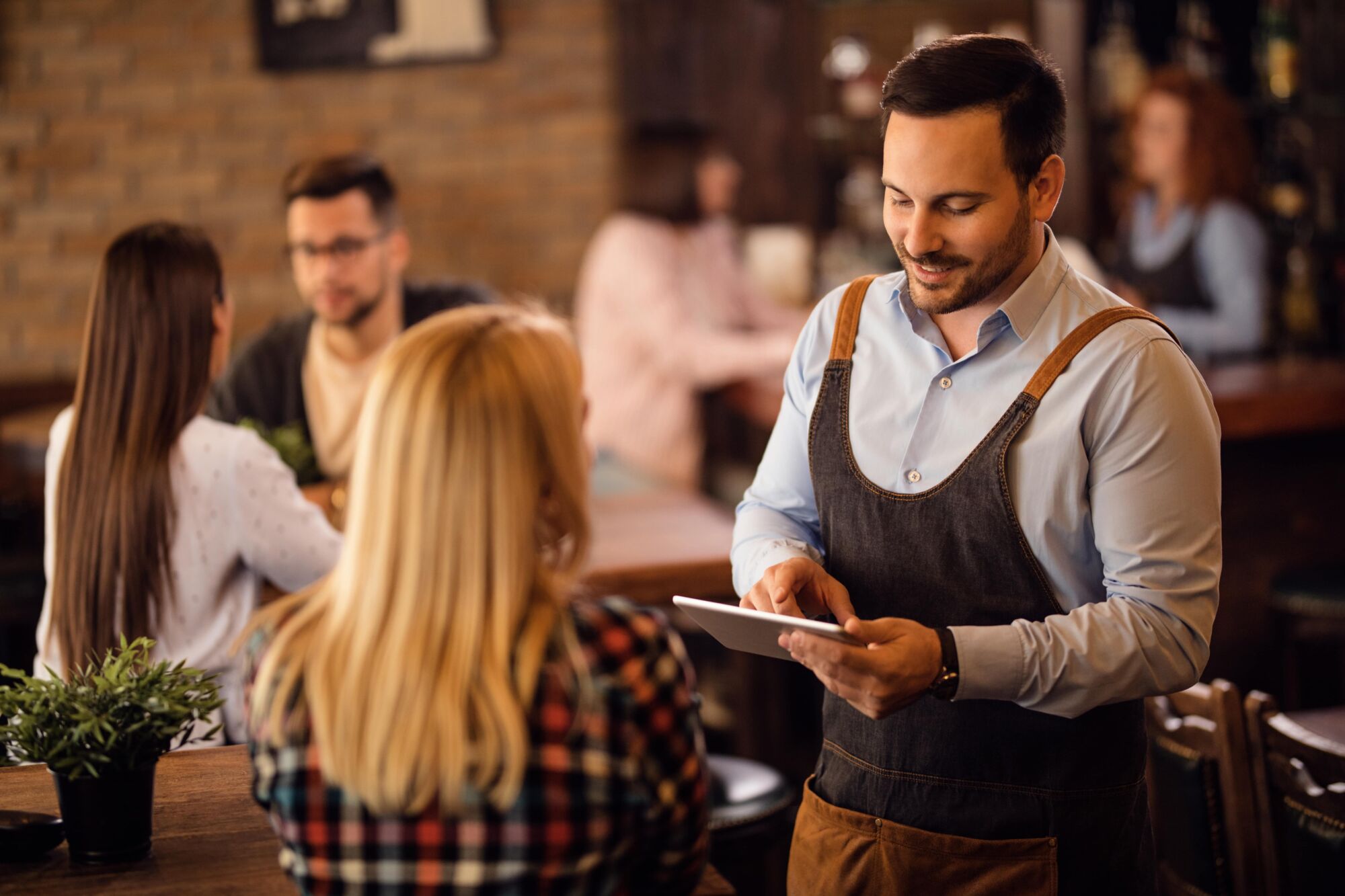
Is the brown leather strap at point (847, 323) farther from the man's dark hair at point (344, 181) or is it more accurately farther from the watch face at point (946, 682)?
the man's dark hair at point (344, 181)

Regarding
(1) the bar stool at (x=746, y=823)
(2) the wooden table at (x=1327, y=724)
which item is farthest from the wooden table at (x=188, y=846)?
(2) the wooden table at (x=1327, y=724)

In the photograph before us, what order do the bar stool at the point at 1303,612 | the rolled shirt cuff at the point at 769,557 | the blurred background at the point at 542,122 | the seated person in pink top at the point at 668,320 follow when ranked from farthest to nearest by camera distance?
A: the blurred background at the point at 542,122 → the seated person in pink top at the point at 668,320 → the bar stool at the point at 1303,612 → the rolled shirt cuff at the point at 769,557

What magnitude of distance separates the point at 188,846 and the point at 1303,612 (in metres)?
2.87

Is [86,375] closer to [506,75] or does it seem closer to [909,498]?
[909,498]

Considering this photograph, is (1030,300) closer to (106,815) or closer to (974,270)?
(974,270)

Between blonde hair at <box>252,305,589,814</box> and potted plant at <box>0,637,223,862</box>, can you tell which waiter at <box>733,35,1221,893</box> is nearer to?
blonde hair at <box>252,305,589,814</box>

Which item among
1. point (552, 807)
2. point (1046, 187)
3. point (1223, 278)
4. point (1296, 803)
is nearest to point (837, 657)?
point (552, 807)

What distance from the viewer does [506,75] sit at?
17.6 feet

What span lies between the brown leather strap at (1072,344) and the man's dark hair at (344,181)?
77.5 inches

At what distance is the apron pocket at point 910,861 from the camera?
158 cm

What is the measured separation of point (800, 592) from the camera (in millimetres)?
1669

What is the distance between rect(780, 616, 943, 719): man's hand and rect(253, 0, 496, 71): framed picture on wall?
Answer: 4272 millimetres

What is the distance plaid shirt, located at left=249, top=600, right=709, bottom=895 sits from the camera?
117 centimetres

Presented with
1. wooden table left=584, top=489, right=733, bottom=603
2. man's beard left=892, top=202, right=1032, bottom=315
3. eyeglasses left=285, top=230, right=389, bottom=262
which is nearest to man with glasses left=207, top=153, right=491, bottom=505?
eyeglasses left=285, top=230, right=389, bottom=262
